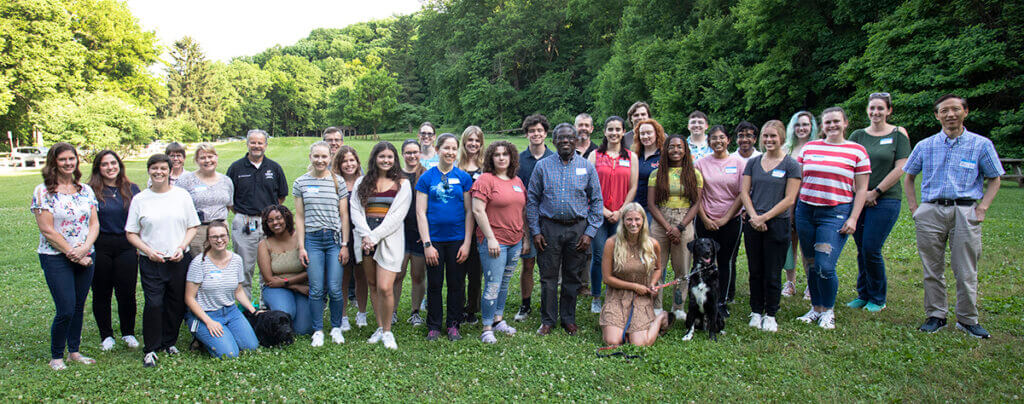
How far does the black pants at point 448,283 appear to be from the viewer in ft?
17.1

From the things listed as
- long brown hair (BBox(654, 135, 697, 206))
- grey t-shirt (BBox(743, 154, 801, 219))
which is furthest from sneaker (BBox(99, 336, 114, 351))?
grey t-shirt (BBox(743, 154, 801, 219))

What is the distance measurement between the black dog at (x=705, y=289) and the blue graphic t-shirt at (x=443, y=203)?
7.55 feet

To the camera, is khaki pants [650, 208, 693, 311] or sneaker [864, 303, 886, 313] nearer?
khaki pants [650, 208, 693, 311]

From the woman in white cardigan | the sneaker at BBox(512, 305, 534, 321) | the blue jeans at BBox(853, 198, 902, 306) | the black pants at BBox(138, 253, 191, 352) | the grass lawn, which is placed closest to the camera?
the grass lawn

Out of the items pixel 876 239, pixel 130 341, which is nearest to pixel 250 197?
pixel 130 341

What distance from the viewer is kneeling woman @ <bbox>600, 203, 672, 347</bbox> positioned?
16.6ft

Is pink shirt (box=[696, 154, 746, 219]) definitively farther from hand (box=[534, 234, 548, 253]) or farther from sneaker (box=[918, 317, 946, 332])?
sneaker (box=[918, 317, 946, 332])

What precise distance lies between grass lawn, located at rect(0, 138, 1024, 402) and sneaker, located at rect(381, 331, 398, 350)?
0.09 metres

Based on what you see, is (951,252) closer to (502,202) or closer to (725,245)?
(725,245)

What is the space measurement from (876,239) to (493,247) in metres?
4.16

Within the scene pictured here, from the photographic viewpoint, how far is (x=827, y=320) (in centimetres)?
536

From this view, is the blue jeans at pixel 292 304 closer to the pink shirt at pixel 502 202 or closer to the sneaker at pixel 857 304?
the pink shirt at pixel 502 202

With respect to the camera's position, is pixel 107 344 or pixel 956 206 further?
pixel 107 344

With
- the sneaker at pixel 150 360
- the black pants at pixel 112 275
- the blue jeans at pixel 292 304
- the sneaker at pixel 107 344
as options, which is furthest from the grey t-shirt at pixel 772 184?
the sneaker at pixel 107 344
